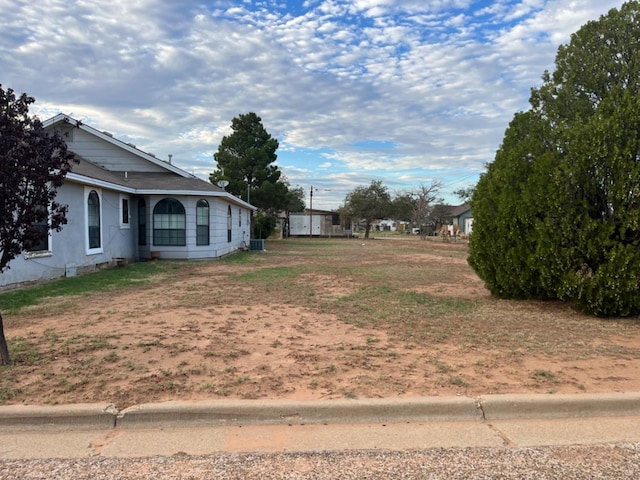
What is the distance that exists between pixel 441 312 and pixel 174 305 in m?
4.76

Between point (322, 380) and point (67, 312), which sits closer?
point (322, 380)

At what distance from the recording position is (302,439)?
343cm

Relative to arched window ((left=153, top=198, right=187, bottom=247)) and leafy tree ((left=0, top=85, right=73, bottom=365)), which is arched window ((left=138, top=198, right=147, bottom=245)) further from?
leafy tree ((left=0, top=85, right=73, bottom=365))

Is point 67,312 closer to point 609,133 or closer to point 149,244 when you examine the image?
point 609,133

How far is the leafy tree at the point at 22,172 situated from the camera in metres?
4.46

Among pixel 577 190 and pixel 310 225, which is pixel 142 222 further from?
pixel 310 225

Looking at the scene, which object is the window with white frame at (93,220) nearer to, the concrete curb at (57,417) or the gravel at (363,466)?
the concrete curb at (57,417)

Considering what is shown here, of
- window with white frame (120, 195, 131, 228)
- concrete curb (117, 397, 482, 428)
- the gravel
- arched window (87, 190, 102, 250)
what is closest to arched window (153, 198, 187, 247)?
window with white frame (120, 195, 131, 228)

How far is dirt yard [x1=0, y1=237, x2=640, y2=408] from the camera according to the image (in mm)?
4215

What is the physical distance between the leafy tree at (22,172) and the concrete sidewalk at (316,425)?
6.10ft

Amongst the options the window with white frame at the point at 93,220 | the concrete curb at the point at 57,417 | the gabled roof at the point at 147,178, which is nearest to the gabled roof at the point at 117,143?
the gabled roof at the point at 147,178

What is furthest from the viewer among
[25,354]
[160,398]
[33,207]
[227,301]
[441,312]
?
[227,301]

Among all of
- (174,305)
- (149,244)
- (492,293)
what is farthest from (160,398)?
(149,244)

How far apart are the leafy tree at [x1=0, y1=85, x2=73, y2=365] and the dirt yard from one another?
1.16 meters
